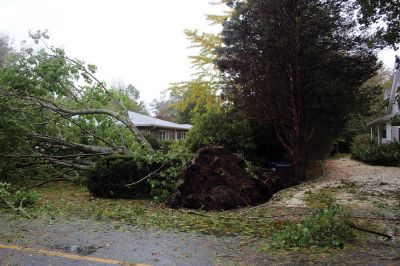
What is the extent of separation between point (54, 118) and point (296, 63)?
27.3 feet

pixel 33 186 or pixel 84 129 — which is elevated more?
pixel 84 129

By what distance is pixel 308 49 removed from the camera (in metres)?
13.1

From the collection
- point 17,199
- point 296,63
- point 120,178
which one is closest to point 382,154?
point 296,63

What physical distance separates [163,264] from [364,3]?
6.18m

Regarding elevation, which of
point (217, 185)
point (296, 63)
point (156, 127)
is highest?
point (296, 63)

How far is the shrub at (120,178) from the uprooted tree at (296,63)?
4933mm

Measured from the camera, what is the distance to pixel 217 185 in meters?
9.70

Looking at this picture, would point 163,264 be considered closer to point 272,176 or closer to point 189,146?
point 272,176

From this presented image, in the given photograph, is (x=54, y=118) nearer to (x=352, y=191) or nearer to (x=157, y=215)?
(x=157, y=215)

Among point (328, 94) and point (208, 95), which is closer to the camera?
point (328, 94)

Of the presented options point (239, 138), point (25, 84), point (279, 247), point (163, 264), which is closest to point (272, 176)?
point (239, 138)

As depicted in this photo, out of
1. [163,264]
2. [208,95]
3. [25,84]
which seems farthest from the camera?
[208,95]

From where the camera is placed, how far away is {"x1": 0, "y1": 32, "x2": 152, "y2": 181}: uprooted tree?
1219 centimetres

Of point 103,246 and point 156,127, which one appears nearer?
point 103,246
